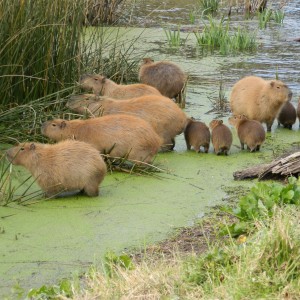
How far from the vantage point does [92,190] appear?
607 cm

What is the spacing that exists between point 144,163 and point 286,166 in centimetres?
106

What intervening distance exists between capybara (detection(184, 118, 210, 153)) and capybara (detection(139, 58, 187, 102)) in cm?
154

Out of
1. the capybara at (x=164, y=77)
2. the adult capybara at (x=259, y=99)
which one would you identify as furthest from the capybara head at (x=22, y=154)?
the capybara at (x=164, y=77)

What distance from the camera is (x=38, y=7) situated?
290 inches

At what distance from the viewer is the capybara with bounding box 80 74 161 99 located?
785 cm

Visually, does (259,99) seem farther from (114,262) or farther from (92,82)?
(114,262)

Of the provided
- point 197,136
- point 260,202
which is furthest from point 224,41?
point 260,202

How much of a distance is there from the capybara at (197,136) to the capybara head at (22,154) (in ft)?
5.21

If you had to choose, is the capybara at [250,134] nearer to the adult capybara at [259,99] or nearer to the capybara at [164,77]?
the adult capybara at [259,99]

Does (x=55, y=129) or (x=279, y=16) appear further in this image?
(x=279, y=16)

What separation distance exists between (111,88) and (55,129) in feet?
4.68

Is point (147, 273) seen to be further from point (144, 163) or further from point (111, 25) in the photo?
point (111, 25)

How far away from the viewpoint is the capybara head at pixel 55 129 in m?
6.69

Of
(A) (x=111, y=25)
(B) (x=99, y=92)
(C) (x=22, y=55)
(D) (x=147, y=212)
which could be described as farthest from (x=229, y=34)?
(D) (x=147, y=212)
